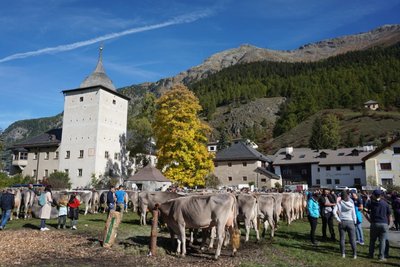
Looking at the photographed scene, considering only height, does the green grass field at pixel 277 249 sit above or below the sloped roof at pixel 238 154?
below

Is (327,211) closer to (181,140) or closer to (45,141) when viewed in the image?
(181,140)

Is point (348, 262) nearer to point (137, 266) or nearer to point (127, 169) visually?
point (137, 266)

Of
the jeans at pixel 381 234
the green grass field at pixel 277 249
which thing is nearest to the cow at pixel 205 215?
the green grass field at pixel 277 249

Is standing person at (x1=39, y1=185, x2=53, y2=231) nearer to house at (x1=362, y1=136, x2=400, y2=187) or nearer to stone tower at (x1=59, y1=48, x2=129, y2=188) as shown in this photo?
stone tower at (x1=59, y1=48, x2=129, y2=188)

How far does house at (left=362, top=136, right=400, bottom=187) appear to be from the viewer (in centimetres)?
5562

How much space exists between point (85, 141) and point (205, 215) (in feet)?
131

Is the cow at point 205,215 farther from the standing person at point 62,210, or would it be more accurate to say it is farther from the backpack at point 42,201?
the backpack at point 42,201

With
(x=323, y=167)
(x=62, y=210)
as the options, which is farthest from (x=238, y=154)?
(x=62, y=210)

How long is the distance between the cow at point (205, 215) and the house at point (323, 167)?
193 feet

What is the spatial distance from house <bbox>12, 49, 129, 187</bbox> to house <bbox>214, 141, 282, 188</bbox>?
24.9 meters

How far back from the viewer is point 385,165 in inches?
2226

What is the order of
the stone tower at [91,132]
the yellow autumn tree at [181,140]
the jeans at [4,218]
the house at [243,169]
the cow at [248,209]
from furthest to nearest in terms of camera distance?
the house at [243,169]
the stone tower at [91,132]
the yellow autumn tree at [181,140]
the jeans at [4,218]
the cow at [248,209]

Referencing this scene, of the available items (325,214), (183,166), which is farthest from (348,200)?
(183,166)

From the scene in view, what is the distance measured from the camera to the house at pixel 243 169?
65.6 m
